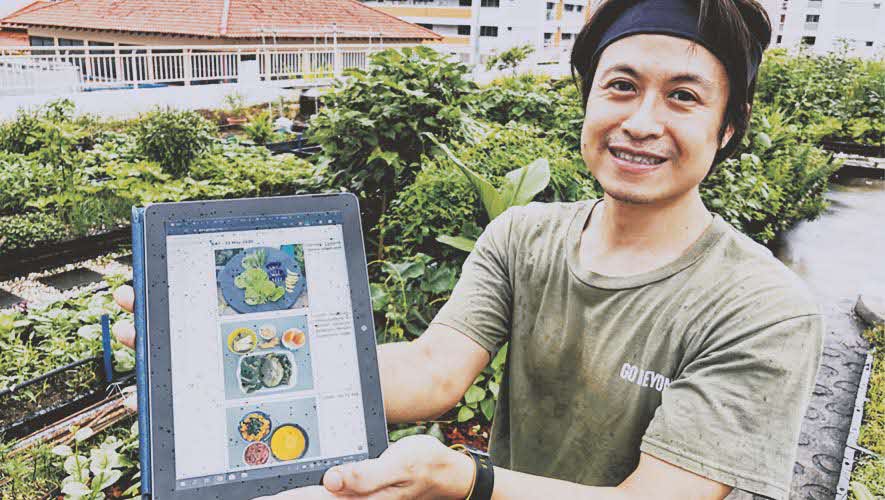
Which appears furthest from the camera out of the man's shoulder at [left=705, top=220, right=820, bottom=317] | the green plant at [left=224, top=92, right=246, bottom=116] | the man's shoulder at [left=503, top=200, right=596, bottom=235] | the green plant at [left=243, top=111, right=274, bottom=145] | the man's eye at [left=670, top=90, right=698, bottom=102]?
the green plant at [left=224, top=92, right=246, bottom=116]

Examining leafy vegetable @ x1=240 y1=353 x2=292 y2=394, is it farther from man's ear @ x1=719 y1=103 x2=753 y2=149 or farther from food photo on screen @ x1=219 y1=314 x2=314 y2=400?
man's ear @ x1=719 y1=103 x2=753 y2=149

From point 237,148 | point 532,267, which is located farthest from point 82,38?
point 532,267

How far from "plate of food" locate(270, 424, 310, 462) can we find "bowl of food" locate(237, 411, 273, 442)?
14mm

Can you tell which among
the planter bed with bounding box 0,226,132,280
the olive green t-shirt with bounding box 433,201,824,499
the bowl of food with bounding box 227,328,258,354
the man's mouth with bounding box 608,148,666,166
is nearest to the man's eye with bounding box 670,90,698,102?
the man's mouth with bounding box 608,148,666,166

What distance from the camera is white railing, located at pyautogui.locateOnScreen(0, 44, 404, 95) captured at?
38.4 feet

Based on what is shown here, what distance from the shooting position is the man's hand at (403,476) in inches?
38.3

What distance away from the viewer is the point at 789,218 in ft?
21.3

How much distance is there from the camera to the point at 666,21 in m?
1.16

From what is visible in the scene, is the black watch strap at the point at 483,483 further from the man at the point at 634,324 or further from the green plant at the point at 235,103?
the green plant at the point at 235,103

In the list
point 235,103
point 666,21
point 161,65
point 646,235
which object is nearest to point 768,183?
point 646,235

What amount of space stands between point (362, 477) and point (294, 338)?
8.9 inches

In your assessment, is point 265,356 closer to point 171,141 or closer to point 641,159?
point 641,159

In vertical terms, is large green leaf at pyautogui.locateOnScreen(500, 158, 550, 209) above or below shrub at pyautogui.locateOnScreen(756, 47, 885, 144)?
above

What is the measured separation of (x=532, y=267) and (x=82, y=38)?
24.5m
